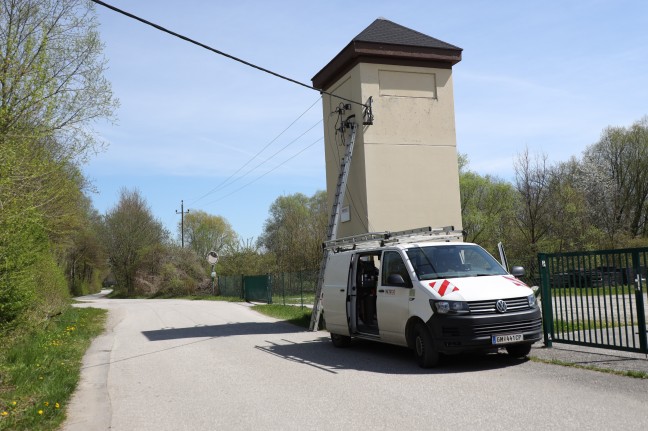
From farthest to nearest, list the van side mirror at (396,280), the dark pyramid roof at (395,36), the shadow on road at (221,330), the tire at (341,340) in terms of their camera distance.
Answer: the dark pyramid roof at (395,36) < the shadow on road at (221,330) < the tire at (341,340) < the van side mirror at (396,280)

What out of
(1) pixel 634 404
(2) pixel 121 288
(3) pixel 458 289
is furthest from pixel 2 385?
(2) pixel 121 288

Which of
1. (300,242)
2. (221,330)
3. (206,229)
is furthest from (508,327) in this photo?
(206,229)

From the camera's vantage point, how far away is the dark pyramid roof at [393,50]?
17875 millimetres

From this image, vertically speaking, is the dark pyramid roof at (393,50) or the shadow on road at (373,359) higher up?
the dark pyramid roof at (393,50)

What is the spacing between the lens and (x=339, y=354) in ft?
38.9

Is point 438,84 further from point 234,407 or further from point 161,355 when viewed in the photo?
point 234,407

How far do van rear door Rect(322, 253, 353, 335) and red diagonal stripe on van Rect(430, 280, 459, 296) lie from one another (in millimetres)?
2949

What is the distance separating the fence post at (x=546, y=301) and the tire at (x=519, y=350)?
121 centimetres

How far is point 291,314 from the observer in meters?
22.2

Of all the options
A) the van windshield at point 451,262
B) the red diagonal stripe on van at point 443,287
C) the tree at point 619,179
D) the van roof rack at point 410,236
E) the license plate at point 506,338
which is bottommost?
the license plate at point 506,338

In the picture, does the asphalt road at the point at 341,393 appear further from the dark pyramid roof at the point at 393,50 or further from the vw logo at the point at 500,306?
the dark pyramid roof at the point at 393,50

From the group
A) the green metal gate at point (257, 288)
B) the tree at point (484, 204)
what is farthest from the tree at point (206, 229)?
the green metal gate at point (257, 288)

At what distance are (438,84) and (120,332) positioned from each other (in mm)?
12484

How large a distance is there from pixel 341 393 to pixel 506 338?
9.59 feet
